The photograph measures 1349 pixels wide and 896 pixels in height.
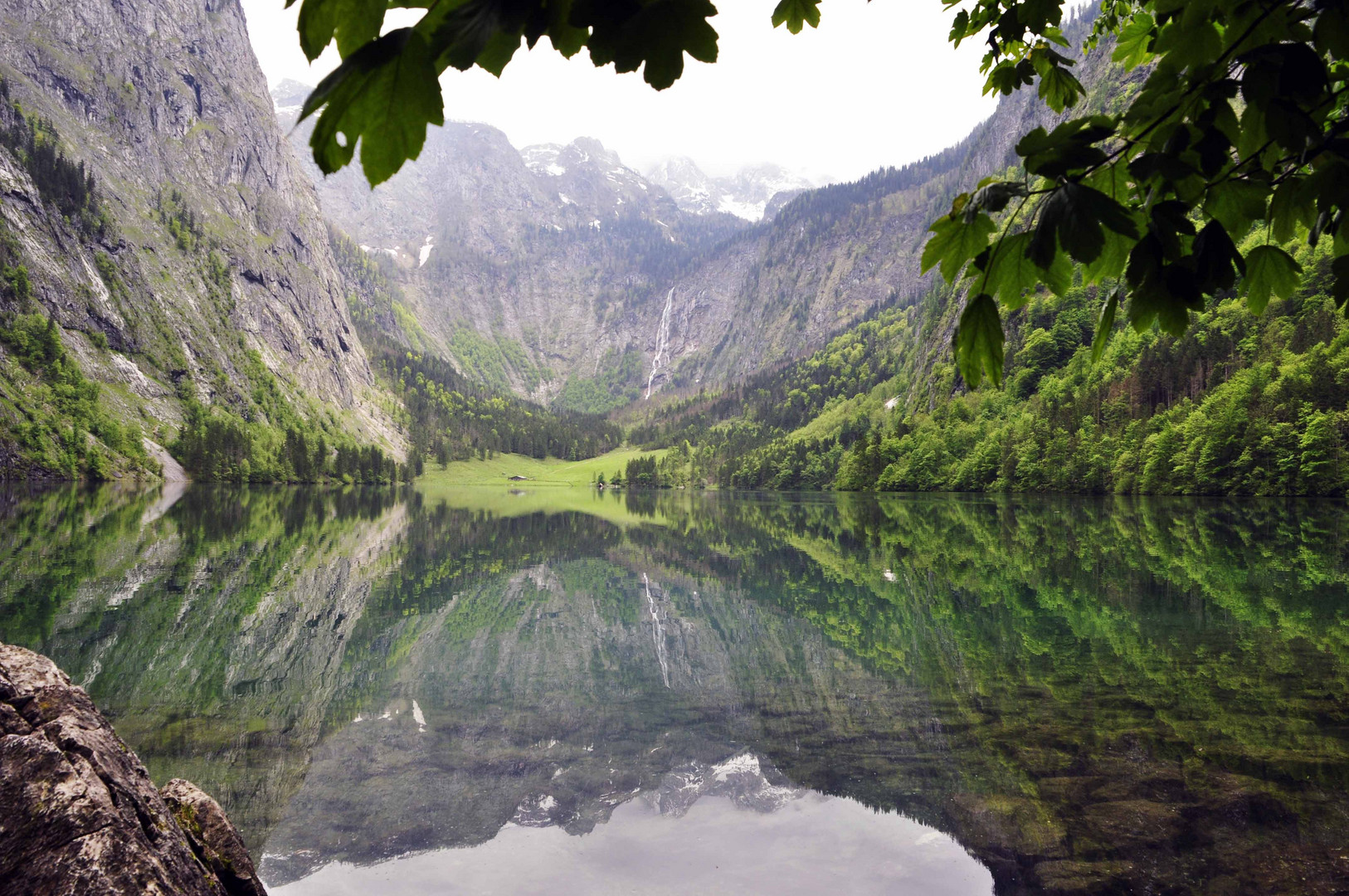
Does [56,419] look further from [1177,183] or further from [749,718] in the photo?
[1177,183]

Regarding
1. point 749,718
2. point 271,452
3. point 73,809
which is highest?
point 271,452

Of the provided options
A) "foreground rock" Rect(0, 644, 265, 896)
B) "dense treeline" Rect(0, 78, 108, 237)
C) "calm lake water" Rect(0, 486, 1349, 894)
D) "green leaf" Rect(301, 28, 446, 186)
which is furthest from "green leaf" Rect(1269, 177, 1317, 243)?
"dense treeline" Rect(0, 78, 108, 237)

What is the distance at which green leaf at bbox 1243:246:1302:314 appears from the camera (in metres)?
2.13

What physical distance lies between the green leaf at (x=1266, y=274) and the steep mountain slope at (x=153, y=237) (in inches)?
4790

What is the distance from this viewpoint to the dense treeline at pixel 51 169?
405 feet

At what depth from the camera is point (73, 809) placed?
11.8 ft

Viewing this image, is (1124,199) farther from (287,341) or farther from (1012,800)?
(287,341)

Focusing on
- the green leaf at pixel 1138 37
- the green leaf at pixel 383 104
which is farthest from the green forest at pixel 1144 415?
the green leaf at pixel 383 104

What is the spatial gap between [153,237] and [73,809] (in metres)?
181

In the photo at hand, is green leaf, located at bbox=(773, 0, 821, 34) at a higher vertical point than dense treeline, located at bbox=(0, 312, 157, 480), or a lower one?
lower

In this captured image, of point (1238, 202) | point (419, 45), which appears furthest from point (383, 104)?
point (1238, 202)

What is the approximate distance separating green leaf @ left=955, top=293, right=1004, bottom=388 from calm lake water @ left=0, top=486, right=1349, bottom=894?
19.4 feet

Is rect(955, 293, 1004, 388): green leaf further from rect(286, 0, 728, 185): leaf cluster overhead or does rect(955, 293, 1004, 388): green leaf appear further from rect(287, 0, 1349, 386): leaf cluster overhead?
rect(286, 0, 728, 185): leaf cluster overhead

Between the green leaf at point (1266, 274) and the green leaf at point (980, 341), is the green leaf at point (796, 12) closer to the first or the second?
the green leaf at point (980, 341)
